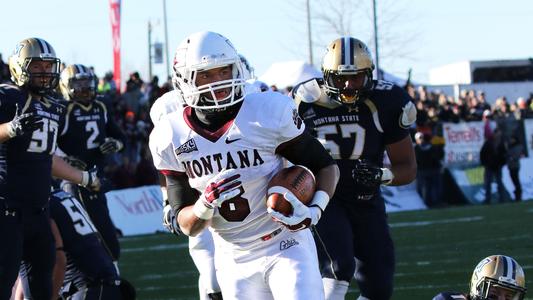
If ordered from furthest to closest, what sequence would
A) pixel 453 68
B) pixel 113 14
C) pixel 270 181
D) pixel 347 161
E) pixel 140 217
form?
pixel 453 68, pixel 113 14, pixel 140 217, pixel 347 161, pixel 270 181

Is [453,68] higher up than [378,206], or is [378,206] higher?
[453,68]

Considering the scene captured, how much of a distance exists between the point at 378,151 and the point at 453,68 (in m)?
29.6

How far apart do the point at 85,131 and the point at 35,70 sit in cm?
270

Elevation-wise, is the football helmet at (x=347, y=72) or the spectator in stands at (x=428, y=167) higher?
the football helmet at (x=347, y=72)

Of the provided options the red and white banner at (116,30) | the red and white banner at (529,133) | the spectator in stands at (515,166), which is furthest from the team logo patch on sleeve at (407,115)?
the red and white banner at (529,133)

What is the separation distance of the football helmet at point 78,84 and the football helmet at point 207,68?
524cm

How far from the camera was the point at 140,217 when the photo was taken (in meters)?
16.7

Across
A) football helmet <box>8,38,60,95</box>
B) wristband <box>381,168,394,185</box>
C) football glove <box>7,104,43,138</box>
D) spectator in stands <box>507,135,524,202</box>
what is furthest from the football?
spectator in stands <box>507,135,524,202</box>

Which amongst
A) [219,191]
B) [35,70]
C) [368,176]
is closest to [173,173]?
[219,191]

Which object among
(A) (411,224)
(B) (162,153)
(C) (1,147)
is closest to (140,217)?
(A) (411,224)

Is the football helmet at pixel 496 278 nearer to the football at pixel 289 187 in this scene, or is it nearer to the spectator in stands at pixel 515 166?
the football at pixel 289 187

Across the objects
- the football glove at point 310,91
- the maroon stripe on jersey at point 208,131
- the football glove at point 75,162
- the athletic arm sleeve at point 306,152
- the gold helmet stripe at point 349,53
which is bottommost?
the football glove at point 75,162

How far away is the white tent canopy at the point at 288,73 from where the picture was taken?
24.0m

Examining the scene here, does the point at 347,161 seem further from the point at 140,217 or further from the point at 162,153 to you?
the point at 140,217
